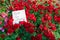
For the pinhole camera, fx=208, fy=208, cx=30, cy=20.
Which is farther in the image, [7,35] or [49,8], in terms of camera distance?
[49,8]

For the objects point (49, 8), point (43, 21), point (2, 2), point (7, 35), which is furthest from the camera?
point (2, 2)

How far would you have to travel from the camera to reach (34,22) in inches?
105

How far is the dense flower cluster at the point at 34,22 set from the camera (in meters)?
2.34

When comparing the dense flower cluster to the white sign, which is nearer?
the dense flower cluster

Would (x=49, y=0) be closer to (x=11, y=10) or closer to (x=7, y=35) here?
(x=11, y=10)

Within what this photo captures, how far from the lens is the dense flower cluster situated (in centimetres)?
234

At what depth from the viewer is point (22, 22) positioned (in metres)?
2.42

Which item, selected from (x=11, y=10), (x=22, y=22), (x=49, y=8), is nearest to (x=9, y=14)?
(x=11, y=10)

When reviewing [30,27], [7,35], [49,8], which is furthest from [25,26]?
[49,8]

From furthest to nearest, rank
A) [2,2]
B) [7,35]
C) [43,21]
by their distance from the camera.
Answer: [2,2], [43,21], [7,35]

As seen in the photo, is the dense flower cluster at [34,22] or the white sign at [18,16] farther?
the white sign at [18,16]

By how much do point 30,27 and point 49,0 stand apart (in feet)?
3.15

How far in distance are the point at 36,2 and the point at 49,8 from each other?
0.32m

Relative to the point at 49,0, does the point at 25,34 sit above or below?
below
